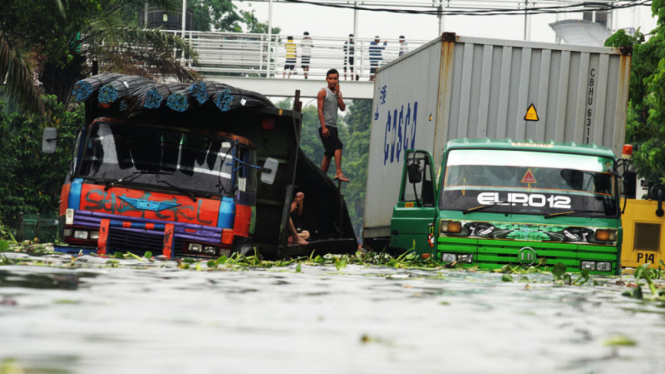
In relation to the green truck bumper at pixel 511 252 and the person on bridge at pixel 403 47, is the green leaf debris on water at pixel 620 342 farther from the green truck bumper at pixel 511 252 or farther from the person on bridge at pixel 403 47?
the person on bridge at pixel 403 47

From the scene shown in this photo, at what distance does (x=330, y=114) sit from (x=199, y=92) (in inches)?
187

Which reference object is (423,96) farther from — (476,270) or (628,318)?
(628,318)

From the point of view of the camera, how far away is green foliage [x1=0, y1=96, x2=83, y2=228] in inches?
999

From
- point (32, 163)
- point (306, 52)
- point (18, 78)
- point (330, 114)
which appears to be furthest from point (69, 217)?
point (306, 52)

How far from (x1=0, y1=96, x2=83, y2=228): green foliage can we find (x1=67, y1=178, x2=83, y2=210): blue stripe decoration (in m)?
13.9

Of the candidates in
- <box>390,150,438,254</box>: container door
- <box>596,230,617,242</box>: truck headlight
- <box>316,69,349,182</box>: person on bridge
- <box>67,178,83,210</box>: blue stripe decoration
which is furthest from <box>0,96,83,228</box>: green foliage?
<box>596,230,617,242</box>: truck headlight

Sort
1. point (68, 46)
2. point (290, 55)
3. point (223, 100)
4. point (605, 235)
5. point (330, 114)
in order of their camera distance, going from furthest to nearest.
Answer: point (290, 55)
point (68, 46)
point (330, 114)
point (223, 100)
point (605, 235)

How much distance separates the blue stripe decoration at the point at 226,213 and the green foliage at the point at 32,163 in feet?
46.8

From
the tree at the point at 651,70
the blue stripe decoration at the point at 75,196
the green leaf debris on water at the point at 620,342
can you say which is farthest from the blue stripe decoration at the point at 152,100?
the tree at the point at 651,70

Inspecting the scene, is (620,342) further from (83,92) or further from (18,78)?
(18,78)

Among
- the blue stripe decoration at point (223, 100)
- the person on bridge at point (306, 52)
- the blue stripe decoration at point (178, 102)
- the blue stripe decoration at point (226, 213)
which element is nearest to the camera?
the blue stripe decoration at point (226, 213)

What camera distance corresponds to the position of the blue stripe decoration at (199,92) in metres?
12.5

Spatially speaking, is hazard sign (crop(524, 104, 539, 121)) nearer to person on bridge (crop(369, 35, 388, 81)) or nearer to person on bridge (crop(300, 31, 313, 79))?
person on bridge (crop(369, 35, 388, 81))

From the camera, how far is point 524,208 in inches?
485
